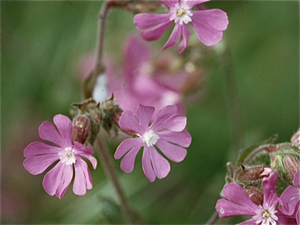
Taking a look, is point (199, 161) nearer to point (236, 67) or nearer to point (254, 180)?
point (236, 67)

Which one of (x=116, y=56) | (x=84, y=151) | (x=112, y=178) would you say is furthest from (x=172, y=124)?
(x=116, y=56)

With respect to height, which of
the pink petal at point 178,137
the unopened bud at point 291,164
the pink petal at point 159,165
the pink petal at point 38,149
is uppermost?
the pink petal at point 38,149

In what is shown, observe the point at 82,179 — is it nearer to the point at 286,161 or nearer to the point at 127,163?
the point at 127,163

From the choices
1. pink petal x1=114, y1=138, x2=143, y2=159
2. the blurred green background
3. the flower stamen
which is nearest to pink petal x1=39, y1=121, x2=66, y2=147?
pink petal x1=114, y1=138, x2=143, y2=159

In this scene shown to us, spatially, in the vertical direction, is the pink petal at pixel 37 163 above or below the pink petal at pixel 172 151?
above

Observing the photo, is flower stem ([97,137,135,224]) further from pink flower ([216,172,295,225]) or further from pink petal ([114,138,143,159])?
pink flower ([216,172,295,225])

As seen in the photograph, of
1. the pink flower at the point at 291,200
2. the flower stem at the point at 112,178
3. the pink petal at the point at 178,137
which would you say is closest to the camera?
the pink flower at the point at 291,200

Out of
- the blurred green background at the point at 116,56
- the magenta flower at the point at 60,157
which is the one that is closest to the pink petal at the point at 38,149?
the magenta flower at the point at 60,157

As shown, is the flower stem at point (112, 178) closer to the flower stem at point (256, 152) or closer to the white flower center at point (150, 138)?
the white flower center at point (150, 138)
